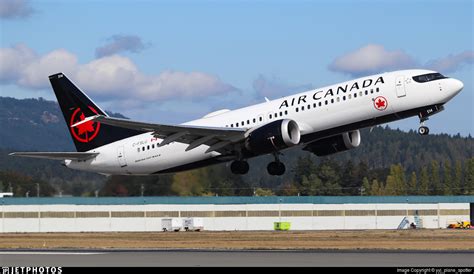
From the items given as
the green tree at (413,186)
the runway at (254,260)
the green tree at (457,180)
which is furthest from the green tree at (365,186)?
the runway at (254,260)

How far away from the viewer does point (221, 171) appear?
63.0m

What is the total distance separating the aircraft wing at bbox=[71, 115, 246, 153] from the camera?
49688 millimetres

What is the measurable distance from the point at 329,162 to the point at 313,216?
23.6 m

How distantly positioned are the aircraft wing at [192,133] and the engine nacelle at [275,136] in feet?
4.75

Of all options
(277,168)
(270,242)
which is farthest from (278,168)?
(270,242)

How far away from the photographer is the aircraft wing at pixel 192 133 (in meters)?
49.7

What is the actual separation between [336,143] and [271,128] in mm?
6000

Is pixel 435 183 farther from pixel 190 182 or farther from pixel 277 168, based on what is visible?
pixel 277 168

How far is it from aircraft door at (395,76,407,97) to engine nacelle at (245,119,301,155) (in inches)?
223

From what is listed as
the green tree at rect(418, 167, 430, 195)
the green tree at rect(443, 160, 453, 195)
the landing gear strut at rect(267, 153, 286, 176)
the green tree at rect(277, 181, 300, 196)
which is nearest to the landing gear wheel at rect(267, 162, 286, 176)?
the landing gear strut at rect(267, 153, 286, 176)

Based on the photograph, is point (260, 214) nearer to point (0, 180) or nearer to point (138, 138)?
point (0, 180)

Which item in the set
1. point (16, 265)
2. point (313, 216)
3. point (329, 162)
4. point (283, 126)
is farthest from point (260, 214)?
point (16, 265)

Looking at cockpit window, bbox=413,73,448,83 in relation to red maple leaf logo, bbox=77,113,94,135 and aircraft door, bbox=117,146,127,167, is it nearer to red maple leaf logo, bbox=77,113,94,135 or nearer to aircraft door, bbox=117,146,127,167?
aircraft door, bbox=117,146,127,167

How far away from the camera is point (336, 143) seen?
54.2 metres
